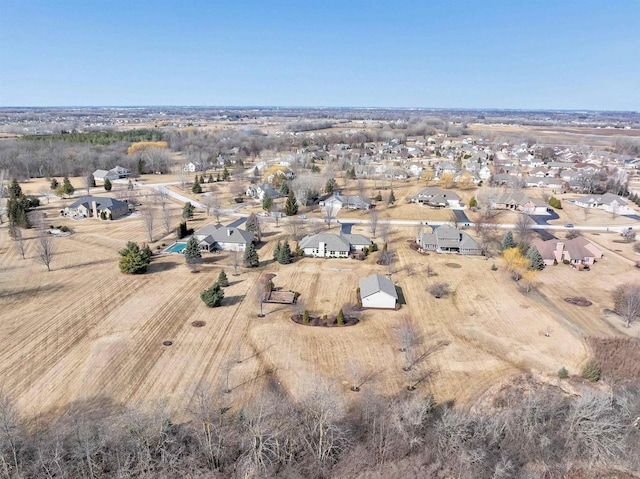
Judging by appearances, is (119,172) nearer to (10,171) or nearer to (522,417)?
(10,171)

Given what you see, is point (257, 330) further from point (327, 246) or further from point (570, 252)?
point (570, 252)

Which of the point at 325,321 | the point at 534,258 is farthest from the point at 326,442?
the point at 534,258

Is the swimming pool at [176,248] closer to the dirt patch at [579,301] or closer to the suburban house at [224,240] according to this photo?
the suburban house at [224,240]

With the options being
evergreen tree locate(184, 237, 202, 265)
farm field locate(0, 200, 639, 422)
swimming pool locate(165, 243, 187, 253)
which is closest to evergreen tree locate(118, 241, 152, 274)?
farm field locate(0, 200, 639, 422)

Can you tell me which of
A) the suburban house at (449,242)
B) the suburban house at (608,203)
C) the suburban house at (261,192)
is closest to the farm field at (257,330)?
the suburban house at (449,242)

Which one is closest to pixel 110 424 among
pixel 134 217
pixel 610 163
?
pixel 134 217

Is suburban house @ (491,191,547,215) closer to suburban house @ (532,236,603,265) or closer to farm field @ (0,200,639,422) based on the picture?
suburban house @ (532,236,603,265)

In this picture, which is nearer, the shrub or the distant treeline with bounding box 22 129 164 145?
the shrub
